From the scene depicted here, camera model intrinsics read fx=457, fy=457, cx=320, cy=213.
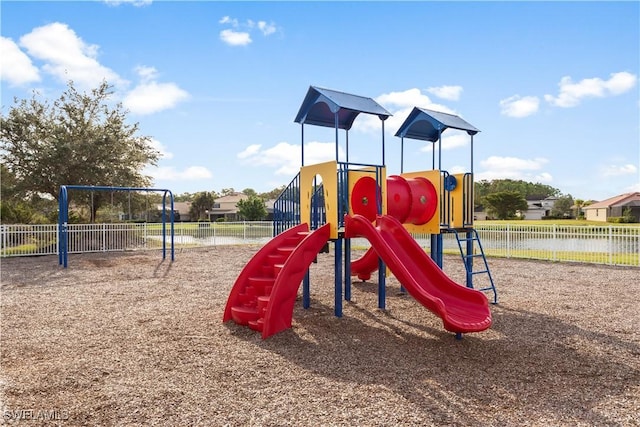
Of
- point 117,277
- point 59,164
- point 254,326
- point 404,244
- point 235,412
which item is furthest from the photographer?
point 59,164

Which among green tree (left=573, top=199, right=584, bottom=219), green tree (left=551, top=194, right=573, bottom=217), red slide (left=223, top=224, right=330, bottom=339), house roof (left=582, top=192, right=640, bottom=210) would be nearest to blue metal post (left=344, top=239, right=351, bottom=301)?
red slide (left=223, top=224, right=330, bottom=339)

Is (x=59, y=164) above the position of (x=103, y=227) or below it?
above

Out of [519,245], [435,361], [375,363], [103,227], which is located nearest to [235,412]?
[375,363]

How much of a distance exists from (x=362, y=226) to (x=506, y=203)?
62.4 metres

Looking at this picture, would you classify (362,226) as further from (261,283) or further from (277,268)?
(261,283)

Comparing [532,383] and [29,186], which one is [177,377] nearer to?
[532,383]

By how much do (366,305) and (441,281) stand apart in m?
1.93

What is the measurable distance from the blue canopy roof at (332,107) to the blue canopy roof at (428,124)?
130 centimetres

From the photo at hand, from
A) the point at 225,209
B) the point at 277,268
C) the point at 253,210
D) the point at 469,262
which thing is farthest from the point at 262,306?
the point at 225,209

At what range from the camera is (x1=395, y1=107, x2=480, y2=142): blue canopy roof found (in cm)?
872

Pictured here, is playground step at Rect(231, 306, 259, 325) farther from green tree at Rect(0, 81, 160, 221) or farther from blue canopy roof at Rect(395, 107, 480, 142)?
green tree at Rect(0, 81, 160, 221)

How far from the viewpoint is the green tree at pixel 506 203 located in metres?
63.3

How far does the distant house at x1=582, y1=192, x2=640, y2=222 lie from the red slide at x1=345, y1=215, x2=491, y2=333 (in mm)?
59028

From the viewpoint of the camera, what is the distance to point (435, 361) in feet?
17.0
